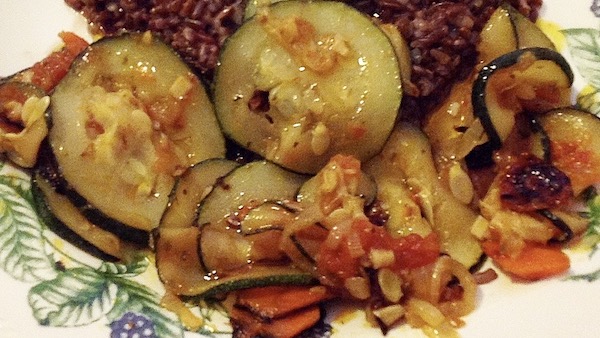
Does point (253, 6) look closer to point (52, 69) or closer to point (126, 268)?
point (52, 69)

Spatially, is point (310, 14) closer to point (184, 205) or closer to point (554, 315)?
point (184, 205)

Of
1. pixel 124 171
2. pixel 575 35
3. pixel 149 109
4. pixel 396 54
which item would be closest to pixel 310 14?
pixel 396 54

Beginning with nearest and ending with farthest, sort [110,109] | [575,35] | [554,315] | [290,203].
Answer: [554,315], [290,203], [110,109], [575,35]

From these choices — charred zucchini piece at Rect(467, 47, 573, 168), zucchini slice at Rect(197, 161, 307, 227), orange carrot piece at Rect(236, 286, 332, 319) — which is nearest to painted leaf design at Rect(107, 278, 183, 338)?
orange carrot piece at Rect(236, 286, 332, 319)

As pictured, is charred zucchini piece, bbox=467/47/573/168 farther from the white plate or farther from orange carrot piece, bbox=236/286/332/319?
orange carrot piece, bbox=236/286/332/319

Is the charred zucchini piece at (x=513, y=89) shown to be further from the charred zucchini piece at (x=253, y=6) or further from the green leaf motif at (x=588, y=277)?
the charred zucchini piece at (x=253, y=6)

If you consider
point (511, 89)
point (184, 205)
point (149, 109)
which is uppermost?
point (149, 109)

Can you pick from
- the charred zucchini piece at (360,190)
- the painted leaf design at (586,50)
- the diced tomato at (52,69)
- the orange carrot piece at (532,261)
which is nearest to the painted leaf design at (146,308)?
the charred zucchini piece at (360,190)
